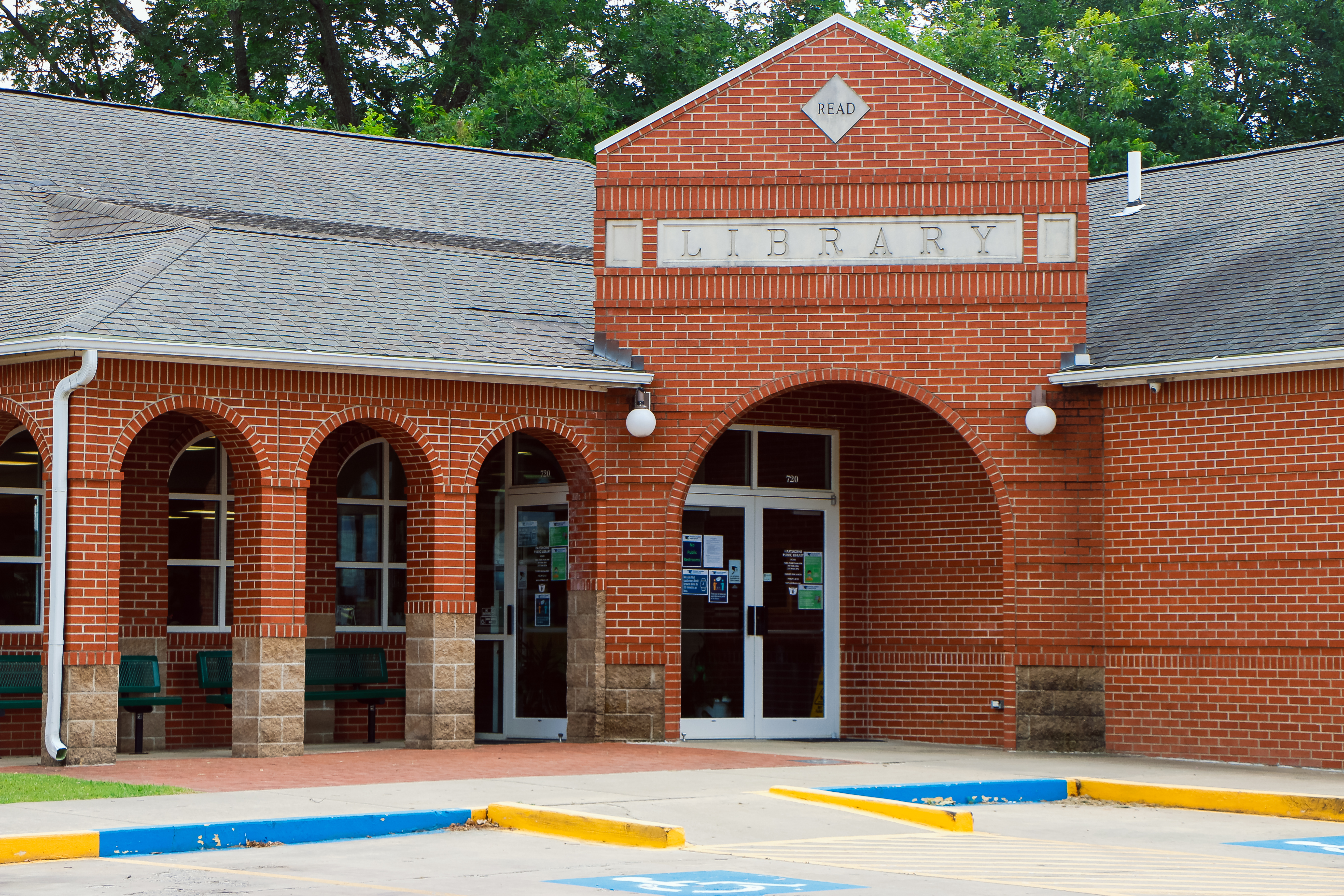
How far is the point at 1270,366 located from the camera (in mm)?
14172

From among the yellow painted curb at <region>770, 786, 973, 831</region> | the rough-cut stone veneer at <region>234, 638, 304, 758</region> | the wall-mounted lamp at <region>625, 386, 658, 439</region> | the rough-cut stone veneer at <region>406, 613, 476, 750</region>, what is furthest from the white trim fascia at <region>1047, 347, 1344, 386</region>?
the rough-cut stone veneer at <region>234, 638, 304, 758</region>

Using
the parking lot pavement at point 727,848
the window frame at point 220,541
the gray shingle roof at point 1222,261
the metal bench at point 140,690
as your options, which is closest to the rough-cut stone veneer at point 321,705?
the window frame at point 220,541

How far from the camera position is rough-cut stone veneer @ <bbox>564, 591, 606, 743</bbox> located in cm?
1575

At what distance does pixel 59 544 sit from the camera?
13.4m

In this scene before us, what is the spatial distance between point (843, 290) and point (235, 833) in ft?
25.9

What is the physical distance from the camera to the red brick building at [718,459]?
46.8 feet

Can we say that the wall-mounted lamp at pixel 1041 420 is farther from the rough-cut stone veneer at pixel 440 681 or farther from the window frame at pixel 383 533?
the window frame at pixel 383 533

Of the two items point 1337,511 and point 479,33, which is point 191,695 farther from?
point 479,33

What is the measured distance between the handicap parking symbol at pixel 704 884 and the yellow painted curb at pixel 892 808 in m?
2.18

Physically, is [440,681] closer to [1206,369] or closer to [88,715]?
[88,715]

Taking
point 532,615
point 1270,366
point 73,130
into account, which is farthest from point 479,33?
point 1270,366

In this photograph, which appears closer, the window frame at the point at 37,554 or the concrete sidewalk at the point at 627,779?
the concrete sidewalk at the point at 627,779

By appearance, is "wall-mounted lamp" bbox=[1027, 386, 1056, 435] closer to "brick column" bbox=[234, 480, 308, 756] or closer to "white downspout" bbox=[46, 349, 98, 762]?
"brick column" bbox=[234, 480, 308, 756]

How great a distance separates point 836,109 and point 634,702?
17.8ft
